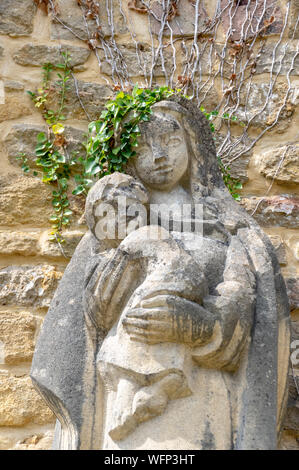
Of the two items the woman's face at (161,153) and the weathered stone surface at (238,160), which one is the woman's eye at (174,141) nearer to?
the woman's face at (161,153)

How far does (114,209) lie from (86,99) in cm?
164

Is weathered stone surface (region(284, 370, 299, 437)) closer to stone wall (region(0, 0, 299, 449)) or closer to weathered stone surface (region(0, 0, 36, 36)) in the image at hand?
stone wall (region(0, 0, 299, 449))

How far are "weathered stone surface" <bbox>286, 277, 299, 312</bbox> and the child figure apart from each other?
1.31 metres

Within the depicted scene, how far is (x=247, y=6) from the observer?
412cm

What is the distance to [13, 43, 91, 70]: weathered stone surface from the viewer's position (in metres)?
3.93

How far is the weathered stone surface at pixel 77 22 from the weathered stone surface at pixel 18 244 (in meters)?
1.28

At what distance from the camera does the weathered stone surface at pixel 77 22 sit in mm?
4023

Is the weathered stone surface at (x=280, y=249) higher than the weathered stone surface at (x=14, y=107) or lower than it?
lower

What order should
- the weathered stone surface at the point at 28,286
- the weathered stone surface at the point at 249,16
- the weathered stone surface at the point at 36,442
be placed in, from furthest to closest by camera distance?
the weathered stone surface at the point at 249,16 → the weathered stone surface at the point at 28,286 → the weathered stone surface at the point at 36,442

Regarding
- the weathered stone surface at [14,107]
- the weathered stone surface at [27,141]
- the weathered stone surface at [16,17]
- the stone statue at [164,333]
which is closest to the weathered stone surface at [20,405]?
the stone statue at [164,333]

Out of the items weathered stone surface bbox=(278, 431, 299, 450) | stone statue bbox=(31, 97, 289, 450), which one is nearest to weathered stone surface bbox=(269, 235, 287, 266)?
weathered stone surface bbox=(278, 431, 299, 450)

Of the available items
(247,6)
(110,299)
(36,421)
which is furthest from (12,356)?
(247,6)
